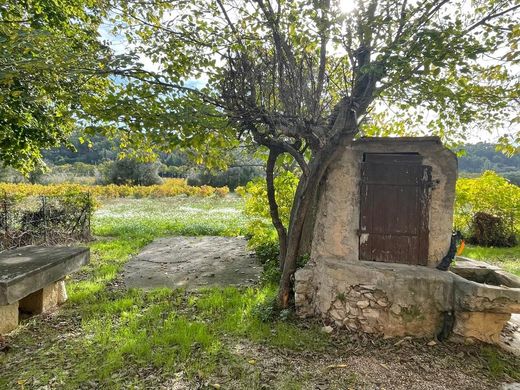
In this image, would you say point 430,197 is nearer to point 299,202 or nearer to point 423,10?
point 299,202

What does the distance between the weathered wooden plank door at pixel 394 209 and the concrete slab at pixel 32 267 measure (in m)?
4.45

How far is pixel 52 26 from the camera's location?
638 cm

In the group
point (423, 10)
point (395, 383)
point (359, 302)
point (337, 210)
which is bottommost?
point (395, 383)

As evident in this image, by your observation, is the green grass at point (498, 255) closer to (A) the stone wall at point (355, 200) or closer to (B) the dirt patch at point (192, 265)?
(A) the stone wall at point (355, 200)

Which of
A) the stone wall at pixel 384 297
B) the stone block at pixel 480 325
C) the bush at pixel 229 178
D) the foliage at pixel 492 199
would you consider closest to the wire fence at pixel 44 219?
the stone wall at pixel 384 297

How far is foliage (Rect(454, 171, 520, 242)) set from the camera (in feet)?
33.3

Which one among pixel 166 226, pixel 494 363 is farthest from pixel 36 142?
pixel 494 363

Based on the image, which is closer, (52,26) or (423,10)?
(423,10)

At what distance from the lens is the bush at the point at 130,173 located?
98.8ft

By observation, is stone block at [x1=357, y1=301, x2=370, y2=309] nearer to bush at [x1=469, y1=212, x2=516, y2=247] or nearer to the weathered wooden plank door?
the weathered wooden plank door

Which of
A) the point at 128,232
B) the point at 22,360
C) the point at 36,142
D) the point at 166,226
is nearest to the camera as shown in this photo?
Answer: the point at 22,360

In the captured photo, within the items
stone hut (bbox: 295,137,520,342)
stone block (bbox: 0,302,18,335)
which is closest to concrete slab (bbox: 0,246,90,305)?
stone block (bbox: 0,302,18,335)

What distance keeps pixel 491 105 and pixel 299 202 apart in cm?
328

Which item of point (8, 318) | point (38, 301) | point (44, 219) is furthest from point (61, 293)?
point (44, 219)
